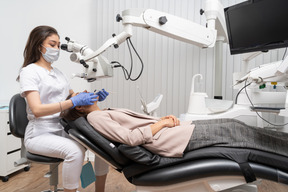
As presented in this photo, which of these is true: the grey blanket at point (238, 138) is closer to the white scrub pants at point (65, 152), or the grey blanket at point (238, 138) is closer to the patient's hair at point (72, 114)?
the white scrub pants at point (65, 152)

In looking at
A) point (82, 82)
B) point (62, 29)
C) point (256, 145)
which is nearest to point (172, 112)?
point (82, 82)

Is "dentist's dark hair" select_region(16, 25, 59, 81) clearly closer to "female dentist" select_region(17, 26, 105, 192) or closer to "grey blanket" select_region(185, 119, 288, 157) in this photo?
"female dentist" select_region(17, 26, 105, 192)

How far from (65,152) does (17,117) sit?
47cm

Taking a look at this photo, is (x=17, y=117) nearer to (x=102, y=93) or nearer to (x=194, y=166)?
(x=102, y=93)

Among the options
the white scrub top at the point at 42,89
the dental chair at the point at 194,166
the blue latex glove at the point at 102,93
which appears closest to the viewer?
the dental chair at the point at 194,166

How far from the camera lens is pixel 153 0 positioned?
7.55 feet

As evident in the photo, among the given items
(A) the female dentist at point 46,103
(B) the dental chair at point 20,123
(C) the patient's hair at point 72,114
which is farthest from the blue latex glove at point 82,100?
(B) the dental chair at point 20,123

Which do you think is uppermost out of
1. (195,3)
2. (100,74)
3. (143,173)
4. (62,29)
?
(195,3)

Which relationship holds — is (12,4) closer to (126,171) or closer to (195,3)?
(195,3)

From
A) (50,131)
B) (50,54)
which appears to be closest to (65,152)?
(50,131)

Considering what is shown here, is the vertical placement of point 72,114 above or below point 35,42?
below

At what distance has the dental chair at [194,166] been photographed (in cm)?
83

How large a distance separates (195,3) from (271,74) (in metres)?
1.36

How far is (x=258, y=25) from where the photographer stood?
1.24 metres
